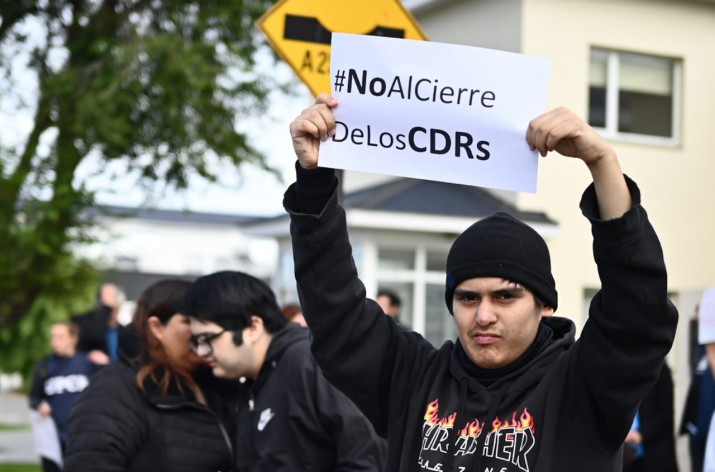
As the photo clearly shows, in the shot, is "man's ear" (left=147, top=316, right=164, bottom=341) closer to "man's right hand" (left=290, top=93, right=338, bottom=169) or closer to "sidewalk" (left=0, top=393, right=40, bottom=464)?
"man's right hand" (left=290, top=93, right=338, bottom=169)

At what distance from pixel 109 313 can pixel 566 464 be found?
1111 centimetres

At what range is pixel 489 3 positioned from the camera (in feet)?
65.9

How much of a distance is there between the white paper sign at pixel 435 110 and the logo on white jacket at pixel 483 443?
549mm

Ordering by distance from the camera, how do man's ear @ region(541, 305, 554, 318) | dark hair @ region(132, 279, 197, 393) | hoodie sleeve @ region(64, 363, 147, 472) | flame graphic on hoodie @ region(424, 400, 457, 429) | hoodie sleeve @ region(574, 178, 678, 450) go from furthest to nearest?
dark hair @ region(132, 279, 197, 393)
hoodie sleeve @ region(64, 363, 147, 472)
man's ear @ region(541, 305, 554, 318)
flame graphic on hoodie @ region(424, 400, 457, 429)
hoodie sleeve @ region(574, 178, 678, 450)

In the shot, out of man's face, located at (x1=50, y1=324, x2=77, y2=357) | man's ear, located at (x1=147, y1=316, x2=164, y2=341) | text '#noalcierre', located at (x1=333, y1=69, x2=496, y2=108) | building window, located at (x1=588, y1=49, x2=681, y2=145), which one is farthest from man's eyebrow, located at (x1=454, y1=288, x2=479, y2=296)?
building window, located at (x1=588, y1=49, x2=681, y2=145)

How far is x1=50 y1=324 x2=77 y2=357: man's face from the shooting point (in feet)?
34.6

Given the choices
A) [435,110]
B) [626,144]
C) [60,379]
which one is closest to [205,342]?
[435,110]

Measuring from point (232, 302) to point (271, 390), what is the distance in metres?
0.35

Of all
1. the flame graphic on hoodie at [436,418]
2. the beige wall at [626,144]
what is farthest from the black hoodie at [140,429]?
the beige wall at [626,144]

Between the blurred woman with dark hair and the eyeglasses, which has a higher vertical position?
the eyeglasses

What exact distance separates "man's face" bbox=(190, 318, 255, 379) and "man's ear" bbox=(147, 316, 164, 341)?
0.19m

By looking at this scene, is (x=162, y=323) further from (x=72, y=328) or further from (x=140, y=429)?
(x=72, y=328)

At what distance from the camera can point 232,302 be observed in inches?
175

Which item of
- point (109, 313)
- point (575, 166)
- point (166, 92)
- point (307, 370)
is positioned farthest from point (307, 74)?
point (575, 166)
